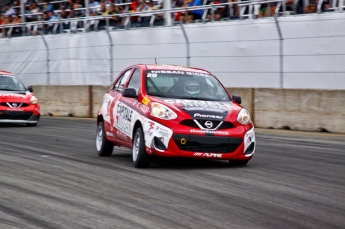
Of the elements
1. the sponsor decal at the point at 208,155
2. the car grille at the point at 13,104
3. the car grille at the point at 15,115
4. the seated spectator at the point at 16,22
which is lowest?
the seated spectator at the point at 16,22

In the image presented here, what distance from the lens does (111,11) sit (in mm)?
25625

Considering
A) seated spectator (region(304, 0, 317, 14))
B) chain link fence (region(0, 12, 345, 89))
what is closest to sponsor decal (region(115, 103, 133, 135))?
chain link fence (region(0, 12, 345, 89))

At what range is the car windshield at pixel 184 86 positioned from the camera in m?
10.8

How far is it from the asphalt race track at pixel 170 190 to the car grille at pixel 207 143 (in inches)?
11.7

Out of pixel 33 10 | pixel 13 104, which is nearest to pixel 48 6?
pixel 33 10

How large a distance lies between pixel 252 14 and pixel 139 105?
10.1 metres

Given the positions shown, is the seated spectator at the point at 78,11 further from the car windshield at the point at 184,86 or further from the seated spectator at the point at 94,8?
the car windshield at the point at 184,86

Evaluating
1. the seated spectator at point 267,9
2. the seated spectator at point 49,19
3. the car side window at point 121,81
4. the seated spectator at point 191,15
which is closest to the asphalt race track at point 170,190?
the car side window at point 121,81

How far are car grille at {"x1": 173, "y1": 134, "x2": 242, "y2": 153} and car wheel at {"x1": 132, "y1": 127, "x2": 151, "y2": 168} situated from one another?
1.64 feet

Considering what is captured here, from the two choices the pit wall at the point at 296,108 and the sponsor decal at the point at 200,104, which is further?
the pit wall at the point at 296,108

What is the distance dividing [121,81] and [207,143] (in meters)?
2.54

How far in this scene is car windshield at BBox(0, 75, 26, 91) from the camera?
20.6 m

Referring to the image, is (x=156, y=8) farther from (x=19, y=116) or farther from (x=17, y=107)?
(x=19, y=116)

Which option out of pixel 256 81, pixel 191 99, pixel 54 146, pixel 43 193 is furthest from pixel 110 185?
pixel 256 81
